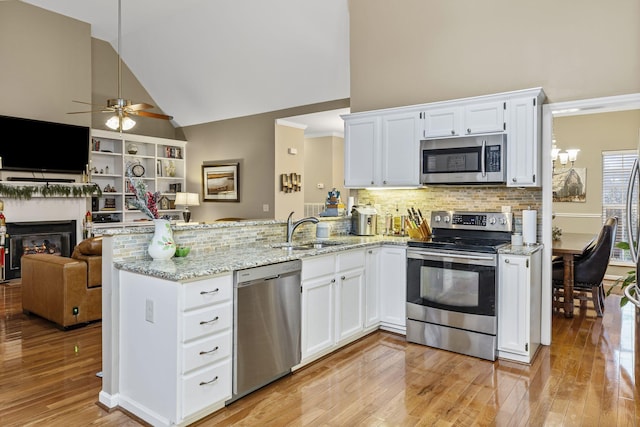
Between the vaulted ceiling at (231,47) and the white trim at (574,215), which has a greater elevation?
the vaulted ceiling at (231,47)

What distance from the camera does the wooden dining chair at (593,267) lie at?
15.4 feet

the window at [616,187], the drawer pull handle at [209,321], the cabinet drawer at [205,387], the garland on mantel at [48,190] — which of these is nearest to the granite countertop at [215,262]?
the drawer pull handle at [209,321]

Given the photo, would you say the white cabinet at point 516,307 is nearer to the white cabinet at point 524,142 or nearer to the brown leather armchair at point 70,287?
the white cabinet at point 524,142

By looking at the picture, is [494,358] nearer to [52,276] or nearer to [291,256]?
[291,256]

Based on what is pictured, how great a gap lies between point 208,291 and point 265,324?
0.55 metres

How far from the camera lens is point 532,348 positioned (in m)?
3.53

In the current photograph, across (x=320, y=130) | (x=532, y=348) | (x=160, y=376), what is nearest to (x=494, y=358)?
(x=532, y=348)

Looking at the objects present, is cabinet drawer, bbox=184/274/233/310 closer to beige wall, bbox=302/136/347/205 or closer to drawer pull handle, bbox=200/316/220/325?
drawer pull handle, bbox=200/316/220/325

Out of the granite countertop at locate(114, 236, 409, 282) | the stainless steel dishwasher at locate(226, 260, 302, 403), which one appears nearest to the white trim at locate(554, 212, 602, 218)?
the granite countertop at locate(114, 236, 409, 282)

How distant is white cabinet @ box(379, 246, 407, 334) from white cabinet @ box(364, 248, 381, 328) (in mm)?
39

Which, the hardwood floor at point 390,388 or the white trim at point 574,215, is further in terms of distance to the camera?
the white trim at point 574,215

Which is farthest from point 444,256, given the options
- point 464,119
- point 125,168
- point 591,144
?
point 125,168

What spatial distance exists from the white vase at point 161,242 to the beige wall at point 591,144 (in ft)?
22.1

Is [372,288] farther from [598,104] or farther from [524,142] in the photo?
[598,104]
